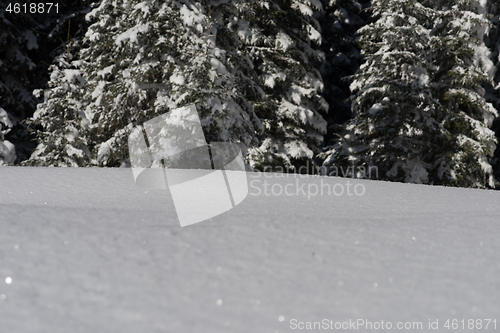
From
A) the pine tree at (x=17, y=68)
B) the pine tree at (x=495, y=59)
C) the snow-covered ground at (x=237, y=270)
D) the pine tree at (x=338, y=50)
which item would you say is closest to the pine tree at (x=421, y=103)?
the pine tree at (x=495, y=59)

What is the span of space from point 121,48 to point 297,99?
5.44 metres

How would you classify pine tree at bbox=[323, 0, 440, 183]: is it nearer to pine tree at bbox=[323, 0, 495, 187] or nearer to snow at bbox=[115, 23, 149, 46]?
pine tree at bbox=[323, 0, 495, 187]

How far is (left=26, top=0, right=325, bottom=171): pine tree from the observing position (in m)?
8.64

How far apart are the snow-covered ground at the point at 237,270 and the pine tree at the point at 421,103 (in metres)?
8.31

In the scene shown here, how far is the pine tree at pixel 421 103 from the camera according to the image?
11133 millimetres

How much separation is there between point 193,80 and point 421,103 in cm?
679

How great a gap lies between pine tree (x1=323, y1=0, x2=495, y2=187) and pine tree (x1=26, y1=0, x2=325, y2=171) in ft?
6.20

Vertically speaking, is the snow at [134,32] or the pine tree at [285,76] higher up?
the snow at [134,32]

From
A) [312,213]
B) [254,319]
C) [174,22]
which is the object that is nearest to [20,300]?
[254,319]

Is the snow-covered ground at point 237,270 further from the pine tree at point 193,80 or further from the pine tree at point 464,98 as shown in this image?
the pine tree at point 464,98

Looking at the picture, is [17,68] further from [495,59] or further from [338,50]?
[495,59]

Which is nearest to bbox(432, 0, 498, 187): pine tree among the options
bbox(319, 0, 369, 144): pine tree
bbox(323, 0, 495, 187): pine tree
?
bbox(323, 0, 495, 187): pine tree

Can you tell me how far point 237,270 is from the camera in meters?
1.95

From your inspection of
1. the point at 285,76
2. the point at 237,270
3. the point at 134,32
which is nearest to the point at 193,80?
the point at 134,32
